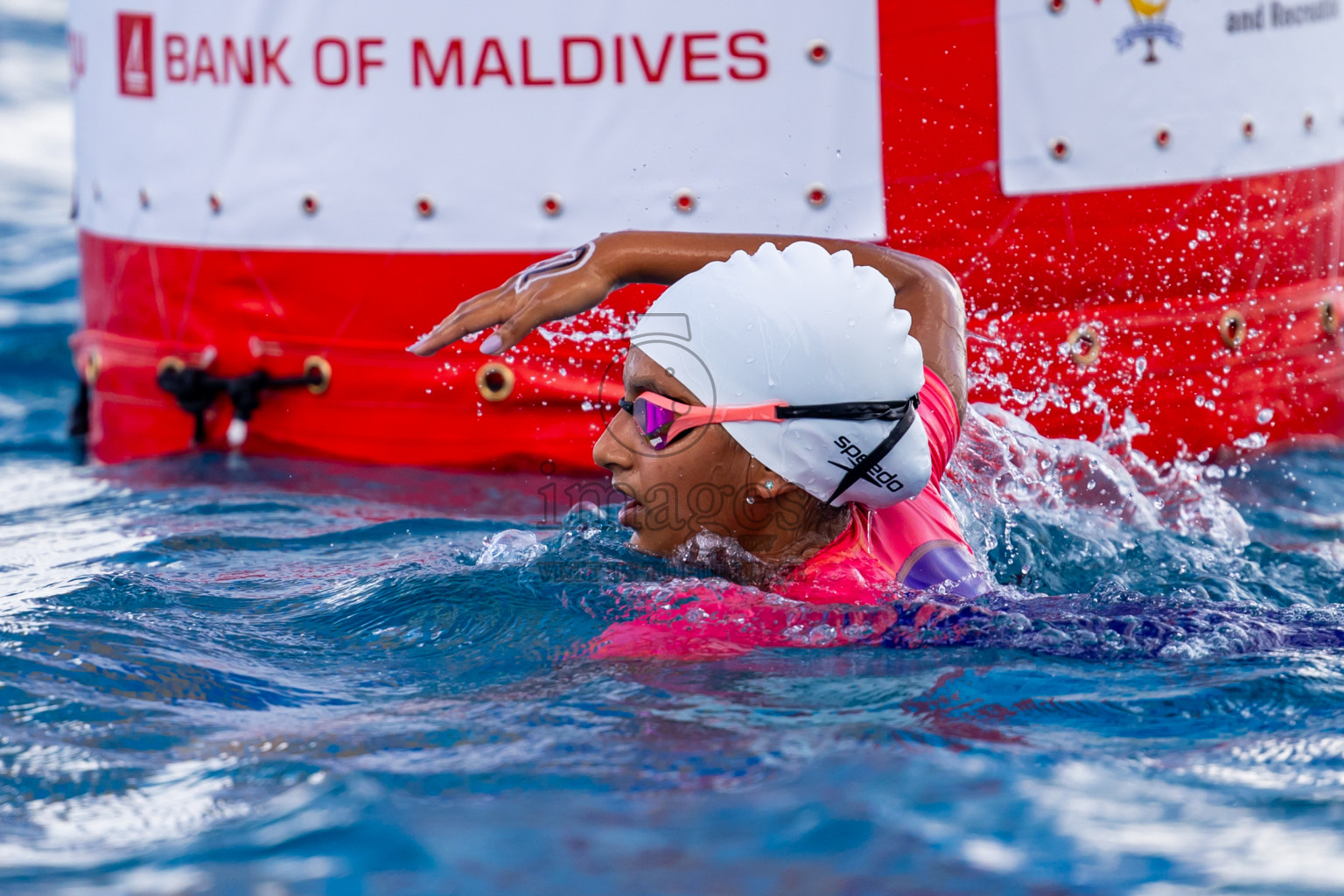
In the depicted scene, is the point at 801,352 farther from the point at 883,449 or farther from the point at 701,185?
the point at 701,185

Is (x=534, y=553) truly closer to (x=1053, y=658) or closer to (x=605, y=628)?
(x=605, y=628)

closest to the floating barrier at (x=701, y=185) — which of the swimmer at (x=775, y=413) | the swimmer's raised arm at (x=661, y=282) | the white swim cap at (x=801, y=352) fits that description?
the swimmer's raised arm at (x=661, y=282)

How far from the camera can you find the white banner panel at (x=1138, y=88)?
4.04 m

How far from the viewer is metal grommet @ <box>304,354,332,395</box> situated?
14.6ft

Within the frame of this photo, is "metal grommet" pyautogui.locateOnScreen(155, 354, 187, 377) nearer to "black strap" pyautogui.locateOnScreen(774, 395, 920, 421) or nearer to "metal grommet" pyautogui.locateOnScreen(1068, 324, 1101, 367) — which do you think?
"black strap" pyautogui.locateOnScreen(774, 395, 920, 421)

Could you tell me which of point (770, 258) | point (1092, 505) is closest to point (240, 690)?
point (770, 258)

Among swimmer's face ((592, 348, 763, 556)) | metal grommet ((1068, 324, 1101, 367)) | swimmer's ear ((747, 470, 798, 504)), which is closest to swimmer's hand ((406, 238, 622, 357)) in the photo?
swimmer's face ((592, 348, 763, 556))

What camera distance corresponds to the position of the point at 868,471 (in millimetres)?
2723

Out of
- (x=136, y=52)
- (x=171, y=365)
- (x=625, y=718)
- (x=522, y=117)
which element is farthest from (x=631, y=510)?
(x=136, y=52)

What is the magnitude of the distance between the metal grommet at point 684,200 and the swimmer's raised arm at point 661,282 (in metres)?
0.92

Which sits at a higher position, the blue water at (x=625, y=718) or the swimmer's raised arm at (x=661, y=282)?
the swimmer's raised arm at (x=661, y=282)

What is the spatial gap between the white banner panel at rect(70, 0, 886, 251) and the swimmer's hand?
1.17 meters

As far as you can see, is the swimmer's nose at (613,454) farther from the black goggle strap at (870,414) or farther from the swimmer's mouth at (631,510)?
the black goggle strap at (870,414)

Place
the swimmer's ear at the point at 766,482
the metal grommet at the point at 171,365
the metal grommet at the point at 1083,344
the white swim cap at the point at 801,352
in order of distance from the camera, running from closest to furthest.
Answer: the white swim cap at the point at 801,352
the swimmer's ear at the point at 766,482
the metal grommet at the point at 1083,344
the metal grommet at the point at 171,365
